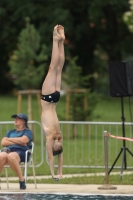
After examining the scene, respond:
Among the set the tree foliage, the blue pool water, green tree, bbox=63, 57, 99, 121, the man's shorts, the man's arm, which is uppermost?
the tree foliage

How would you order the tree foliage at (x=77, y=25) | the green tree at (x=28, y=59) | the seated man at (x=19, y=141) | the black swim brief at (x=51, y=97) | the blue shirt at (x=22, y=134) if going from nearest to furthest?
the black swim brief at (x=51, y=97), the seated man at (x=19, y=141), the blue shirt at (x=22, y=134), the green tree at (x=28, y=59), the tree foliage at (x=77, y=25)

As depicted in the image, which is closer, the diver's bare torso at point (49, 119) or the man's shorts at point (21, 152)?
the diver's bare torso at point (49, 119)

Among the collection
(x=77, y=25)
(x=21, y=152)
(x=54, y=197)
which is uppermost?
(x=77, y=25)

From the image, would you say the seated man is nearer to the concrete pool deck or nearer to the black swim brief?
the concrete pool deck

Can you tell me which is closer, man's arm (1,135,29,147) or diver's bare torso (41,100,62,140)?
diver's bare torso (41,100,62,140)

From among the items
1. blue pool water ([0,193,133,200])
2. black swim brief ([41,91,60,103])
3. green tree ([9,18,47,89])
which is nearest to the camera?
black swim brief ([41,91,60,103])

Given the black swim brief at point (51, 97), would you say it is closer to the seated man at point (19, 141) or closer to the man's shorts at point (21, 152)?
the seated man at point (19, 141)

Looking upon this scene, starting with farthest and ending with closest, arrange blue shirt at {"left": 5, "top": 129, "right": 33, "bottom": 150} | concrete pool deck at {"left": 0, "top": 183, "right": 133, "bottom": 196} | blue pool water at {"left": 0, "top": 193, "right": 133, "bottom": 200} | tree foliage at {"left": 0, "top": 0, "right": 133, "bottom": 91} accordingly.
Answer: tree foliage at {"left": 0, "top": 0, "right": 133, "bottom": 91} → blue shirt at {"left": 5, "top": 129, "right": 33, "bottom": 150} → concrete pool deck at {"left": 0, "top": 183, "right": 133, "bottom": 196} → blue pool water at {"left": 0, "top": 193, "right": 133, "bottom": 200}

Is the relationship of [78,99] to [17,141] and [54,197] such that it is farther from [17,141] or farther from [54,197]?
[54,197]

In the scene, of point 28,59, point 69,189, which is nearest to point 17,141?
point 69,189

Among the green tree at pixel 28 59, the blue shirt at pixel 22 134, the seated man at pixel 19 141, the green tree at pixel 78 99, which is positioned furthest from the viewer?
the green tree at pixel 78 99

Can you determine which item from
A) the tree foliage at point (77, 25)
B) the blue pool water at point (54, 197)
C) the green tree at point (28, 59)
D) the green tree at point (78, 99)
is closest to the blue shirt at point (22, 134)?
the blue pool water at point (54, 197)

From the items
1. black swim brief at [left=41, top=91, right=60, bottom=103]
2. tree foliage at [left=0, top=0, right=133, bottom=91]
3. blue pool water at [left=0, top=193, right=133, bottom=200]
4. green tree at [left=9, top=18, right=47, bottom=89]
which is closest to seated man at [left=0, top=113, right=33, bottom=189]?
blue pool water at [left=0, top=193, right=133, bottom=200]

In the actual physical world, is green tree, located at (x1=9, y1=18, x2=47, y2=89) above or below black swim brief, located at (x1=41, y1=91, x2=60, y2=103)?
above
